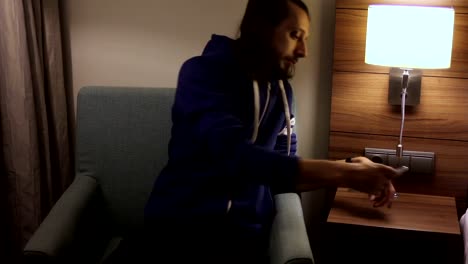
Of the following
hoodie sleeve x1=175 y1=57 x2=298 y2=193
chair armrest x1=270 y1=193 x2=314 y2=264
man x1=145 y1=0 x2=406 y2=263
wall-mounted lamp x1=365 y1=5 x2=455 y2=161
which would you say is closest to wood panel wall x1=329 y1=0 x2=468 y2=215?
wall-mounted lamp x1=365 y1=5 x2=455 y2=161

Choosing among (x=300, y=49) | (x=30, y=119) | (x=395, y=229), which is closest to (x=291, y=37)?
(x=300, y=49)

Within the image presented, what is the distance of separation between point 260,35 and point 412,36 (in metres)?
0.57

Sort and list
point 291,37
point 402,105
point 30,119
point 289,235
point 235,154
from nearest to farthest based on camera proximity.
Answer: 1. point 235,154
2. point 291,37
3. point 289,235
4. point 402,105
5. point 30,119

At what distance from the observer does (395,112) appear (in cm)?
197

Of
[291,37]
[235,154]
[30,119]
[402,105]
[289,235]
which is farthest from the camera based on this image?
[30,119]

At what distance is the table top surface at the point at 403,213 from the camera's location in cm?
168

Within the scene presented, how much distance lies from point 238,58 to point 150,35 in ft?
2.95

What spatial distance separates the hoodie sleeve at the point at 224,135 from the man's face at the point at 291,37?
0.16m

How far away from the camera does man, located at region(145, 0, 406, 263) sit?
120 centimetres

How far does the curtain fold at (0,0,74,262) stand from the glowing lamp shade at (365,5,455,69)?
48.1 inches

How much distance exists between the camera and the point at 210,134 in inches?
47.4

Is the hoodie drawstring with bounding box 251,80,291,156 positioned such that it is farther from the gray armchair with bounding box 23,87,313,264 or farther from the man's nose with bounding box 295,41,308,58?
the gray armchair with bounding box 23,87,313,264

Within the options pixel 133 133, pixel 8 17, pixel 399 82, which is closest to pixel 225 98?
pixel 133 133

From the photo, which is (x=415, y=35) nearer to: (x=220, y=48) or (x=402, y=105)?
(x=402, y=105)
